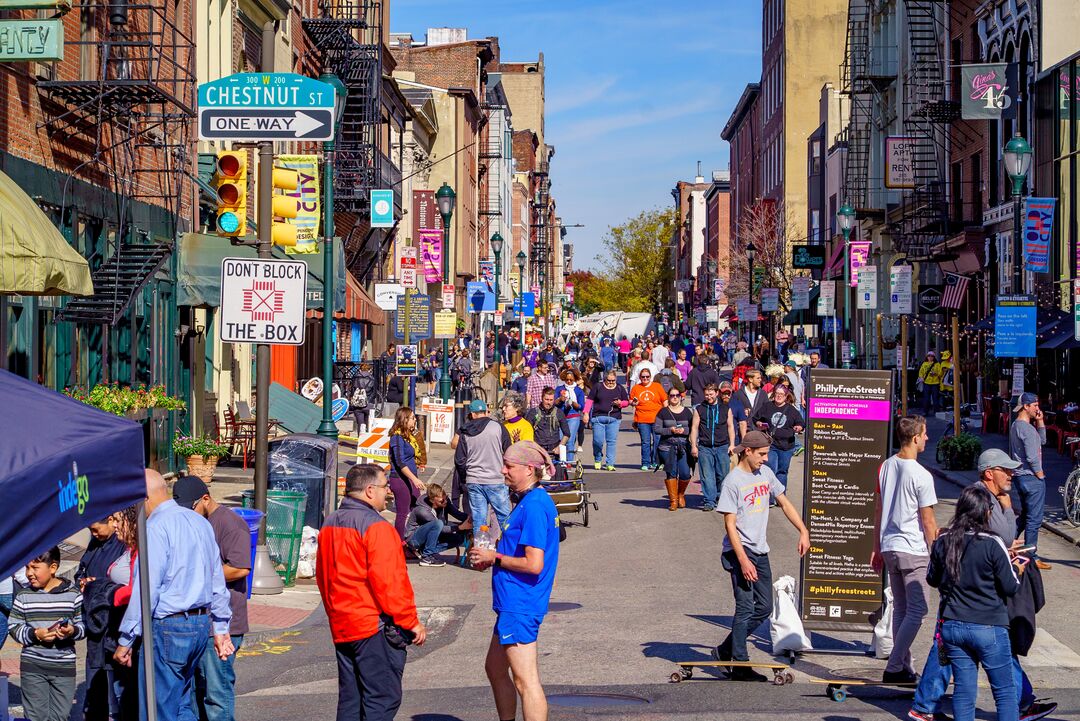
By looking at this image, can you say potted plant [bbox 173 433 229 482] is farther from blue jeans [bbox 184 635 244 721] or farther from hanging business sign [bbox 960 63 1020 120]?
hanging business sign [bbox 960 63 1020 120]

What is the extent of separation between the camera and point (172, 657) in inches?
291

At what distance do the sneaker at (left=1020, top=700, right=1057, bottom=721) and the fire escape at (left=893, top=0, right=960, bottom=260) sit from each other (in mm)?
32201

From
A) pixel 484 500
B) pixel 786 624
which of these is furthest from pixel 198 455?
pixel 786 624

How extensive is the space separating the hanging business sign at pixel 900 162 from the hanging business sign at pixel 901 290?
7003 millimetres

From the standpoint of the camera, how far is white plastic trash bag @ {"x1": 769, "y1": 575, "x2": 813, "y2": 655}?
409 inches

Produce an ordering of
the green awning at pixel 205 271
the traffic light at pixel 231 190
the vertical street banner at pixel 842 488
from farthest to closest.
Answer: the green awning at pixel 205 271, the traffic light at pixel 231 190, the vertical street banner at pixel 842 488

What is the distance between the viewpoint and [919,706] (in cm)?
855

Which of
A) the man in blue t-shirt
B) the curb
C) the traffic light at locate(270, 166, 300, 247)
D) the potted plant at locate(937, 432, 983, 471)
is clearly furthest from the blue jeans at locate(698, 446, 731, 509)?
the man in blue t-shirt

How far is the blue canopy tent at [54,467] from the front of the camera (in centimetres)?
496

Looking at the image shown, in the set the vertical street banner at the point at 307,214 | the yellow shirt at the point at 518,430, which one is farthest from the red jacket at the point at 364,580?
the vertical street banner at the point at 307,214

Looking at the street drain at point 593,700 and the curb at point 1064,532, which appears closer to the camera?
the street drain at point 593,700

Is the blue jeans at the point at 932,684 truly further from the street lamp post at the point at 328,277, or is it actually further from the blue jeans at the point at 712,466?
the street lamp post at the point at 328,277

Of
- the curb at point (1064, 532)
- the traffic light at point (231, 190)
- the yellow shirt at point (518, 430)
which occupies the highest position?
the traffic light at point (231, 190)

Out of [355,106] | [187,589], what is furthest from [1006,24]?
[187,589]
